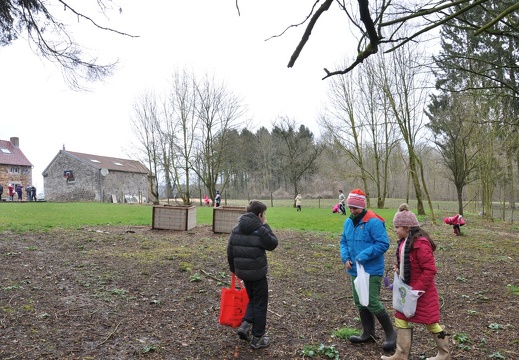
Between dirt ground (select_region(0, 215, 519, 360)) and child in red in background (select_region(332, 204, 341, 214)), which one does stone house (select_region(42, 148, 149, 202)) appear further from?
dirt ground (select_region(0, 215, 519, 360))

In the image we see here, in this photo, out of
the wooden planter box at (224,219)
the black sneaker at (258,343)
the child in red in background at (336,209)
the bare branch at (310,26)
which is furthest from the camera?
the child in red in background at (336,209)

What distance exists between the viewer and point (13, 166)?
40.8 m

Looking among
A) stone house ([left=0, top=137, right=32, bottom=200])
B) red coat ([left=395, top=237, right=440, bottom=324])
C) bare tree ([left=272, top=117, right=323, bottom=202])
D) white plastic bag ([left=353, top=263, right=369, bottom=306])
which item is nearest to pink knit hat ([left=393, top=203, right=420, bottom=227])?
red coat ([left=395, top=237, right=440, bottom=324])

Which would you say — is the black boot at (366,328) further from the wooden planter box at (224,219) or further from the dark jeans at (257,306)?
the wooden planter box at (224,219)

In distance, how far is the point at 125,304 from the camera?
188 inches

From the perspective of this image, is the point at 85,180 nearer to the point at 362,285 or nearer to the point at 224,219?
the point at 224,219

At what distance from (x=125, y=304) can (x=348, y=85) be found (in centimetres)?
3164

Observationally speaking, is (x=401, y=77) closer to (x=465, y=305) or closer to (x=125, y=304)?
(x=465, y=305)

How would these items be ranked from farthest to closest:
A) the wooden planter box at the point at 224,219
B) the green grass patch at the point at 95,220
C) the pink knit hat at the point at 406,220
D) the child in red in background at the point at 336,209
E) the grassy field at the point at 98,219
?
the child in red in background at the point at 336,209
the grassy field at the point at 98,219
the green grass patch at the point at 95,220
the wooden planter box at the point at 224,219
the pink knit hat at the point at 406,220

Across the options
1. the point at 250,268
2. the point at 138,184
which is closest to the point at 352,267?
the point at 250,268

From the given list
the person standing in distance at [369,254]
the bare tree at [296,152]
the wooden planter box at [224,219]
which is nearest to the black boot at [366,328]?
the person standing in distance at [369,254]

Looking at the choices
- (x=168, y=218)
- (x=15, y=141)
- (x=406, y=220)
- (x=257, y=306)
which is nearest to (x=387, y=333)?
(x=406, y=220)

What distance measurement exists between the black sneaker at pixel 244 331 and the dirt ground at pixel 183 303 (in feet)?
0.31

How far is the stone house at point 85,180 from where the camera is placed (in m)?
41.1
